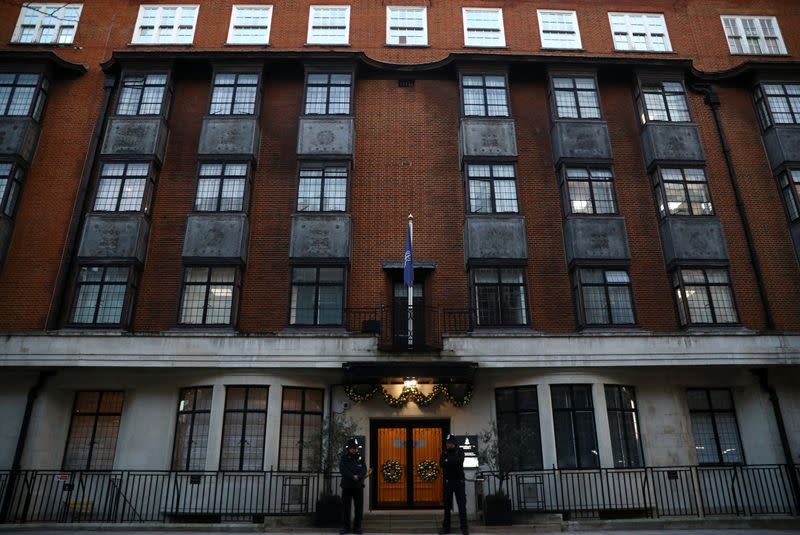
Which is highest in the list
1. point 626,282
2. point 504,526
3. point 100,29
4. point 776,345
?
point 100,29

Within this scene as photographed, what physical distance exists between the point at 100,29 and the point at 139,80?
4.06 meters

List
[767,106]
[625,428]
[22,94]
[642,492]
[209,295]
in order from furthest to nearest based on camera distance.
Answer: [767,106], [22,94], [209,295], [625,428], [642,492]

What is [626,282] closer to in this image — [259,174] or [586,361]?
[586,361]

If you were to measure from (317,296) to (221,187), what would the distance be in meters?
5.11

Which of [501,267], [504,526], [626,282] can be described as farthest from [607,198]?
[504,526]

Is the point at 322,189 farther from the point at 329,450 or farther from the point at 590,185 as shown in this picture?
the point at 590,185

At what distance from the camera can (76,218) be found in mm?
18328

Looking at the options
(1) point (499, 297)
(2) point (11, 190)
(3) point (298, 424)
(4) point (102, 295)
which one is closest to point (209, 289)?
(4) point (102, 295)

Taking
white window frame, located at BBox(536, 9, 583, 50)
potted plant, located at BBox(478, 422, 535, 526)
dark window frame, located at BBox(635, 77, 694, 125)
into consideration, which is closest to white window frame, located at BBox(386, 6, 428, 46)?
white window frame, located at BBox(536, 9, 583, 50)

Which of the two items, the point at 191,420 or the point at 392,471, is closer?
the point at 191,420

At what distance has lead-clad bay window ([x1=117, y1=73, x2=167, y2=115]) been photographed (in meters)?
20.0

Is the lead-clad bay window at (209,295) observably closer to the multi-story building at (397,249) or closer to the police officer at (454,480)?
the multi-story building at (397,249)

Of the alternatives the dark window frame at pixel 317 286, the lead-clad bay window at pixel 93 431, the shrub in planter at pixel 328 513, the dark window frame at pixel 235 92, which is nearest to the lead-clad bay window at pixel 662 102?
the dark window frame at pixel 317 286

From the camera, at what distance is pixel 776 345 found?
1609 centimetres
